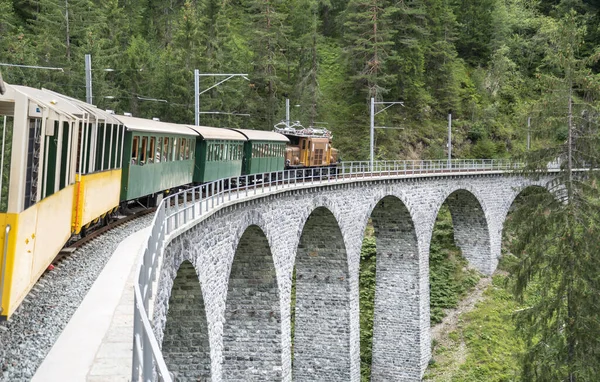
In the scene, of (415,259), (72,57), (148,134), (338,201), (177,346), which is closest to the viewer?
(177,346)

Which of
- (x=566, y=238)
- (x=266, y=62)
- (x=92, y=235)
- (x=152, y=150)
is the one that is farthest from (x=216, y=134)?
(x=266, y=62)

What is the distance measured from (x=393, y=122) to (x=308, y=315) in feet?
107

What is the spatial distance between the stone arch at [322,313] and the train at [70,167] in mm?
5045

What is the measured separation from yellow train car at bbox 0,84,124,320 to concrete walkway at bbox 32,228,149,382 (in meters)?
0.74

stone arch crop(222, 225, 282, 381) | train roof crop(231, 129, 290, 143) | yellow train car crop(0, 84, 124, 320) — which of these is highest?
train roof crop(231, 129, 290, 143)

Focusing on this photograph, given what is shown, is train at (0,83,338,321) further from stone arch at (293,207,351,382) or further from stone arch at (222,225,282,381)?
stone arch at (293,207,351,382)

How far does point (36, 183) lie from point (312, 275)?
22.8 m

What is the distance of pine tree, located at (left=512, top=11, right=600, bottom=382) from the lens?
22.0m

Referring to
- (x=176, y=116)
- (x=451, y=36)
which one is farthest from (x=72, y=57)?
(x=451, y=36)

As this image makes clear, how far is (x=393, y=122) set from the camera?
60562 mm

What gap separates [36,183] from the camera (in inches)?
351

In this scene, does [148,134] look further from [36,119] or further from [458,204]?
[458,204]

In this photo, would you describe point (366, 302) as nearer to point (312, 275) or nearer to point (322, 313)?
point (322, 313)

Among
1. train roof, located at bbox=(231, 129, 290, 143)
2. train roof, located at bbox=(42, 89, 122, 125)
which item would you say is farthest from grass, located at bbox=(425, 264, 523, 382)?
train roof, located at bbox=(42, 89, 122, 125)
